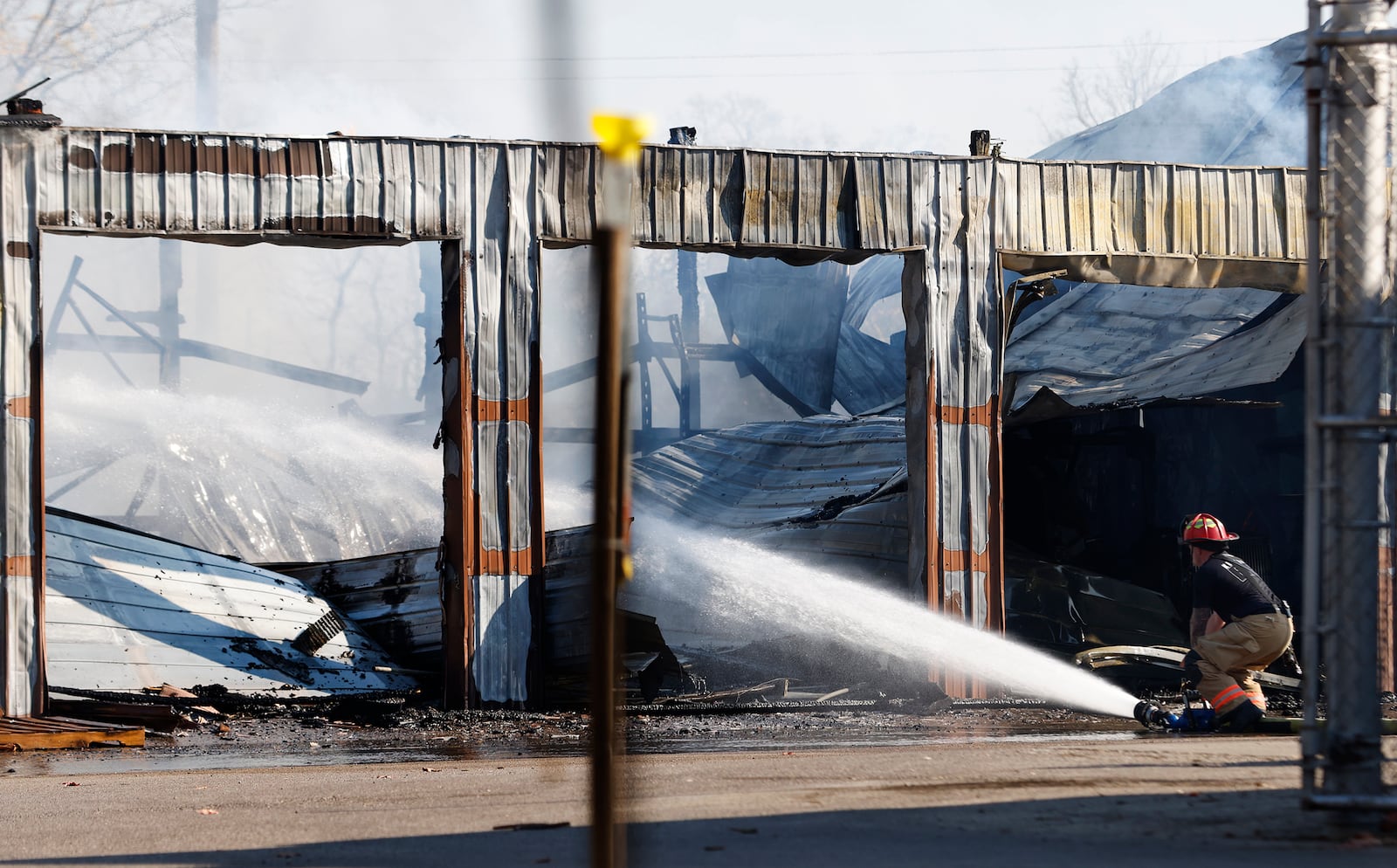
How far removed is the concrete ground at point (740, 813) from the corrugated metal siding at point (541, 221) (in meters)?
4.59

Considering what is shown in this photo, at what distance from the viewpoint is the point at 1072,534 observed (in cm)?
1812

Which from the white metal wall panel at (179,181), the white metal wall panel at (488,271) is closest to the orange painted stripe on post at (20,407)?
the white metal wall panel at (179,181)

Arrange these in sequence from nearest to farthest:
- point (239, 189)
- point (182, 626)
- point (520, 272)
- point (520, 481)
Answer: point (239, 189) → point (520, 481) → point (520, 272) → point (182, 626)

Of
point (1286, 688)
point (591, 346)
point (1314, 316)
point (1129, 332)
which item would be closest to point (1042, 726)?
point (1286, 688)

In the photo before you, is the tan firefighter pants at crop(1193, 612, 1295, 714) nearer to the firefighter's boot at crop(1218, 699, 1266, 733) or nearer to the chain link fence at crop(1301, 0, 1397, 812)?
the firefighter's boot at crop(1218, 699, 1266, 733)

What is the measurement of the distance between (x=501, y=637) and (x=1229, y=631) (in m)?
6.42

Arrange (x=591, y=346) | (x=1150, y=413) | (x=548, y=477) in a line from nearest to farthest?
(x=591, y=346), (x=1150, y=413), (x=548, y=477)

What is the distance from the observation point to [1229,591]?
34.1 feet

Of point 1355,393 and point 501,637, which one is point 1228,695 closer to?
point 1355,393

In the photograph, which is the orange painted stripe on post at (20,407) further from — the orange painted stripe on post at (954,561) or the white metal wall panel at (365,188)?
the orange painted stripe on post at (954,561)

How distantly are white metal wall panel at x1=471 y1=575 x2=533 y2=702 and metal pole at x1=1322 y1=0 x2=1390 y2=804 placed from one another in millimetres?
8465

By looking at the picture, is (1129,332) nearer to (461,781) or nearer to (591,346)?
(461,781)

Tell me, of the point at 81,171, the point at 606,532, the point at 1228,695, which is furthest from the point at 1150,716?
the point at 81,171

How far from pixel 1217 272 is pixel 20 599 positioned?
40.3 ft
